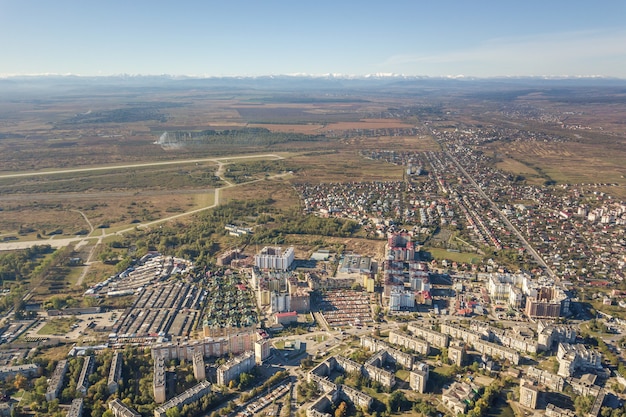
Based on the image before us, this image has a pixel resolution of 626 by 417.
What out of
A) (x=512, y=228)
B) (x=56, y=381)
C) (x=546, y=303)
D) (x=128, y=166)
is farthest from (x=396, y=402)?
(x=128, y=166)

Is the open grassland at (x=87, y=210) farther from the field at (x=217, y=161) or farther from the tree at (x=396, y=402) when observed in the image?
the tree at (x=396, y=402)

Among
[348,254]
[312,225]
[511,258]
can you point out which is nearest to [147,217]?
[312,225]

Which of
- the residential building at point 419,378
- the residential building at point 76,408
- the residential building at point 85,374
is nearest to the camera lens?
the residential building at point 76,408

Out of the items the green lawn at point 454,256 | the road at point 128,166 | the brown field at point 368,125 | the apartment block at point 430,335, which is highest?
the brown field at point 368,125

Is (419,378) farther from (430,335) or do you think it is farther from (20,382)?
(20,382)

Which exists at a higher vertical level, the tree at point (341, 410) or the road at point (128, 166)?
the road at point (128, 166)

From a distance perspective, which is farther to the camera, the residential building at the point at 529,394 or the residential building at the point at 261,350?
the residential building at the point at 261,350

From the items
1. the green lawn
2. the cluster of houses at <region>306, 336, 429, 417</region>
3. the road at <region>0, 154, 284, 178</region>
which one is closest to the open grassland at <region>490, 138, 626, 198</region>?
the green lawn

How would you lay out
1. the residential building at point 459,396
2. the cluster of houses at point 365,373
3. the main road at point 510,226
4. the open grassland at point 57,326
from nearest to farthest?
1. the residential building at point 459,396
2. the cluster of houses at point 365,373
3. the open grassland at point 57,326
4. the main road at point 510,226

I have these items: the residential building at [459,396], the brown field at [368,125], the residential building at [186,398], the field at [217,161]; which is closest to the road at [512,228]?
the field at [217,161]

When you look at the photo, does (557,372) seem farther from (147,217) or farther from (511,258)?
(147,217)

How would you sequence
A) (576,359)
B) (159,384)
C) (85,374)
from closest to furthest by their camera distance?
(159,384), (85,374), (576,359)

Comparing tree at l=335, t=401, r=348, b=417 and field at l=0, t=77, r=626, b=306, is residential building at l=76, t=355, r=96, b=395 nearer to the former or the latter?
field at l=0, t=77, r=626, b=306
